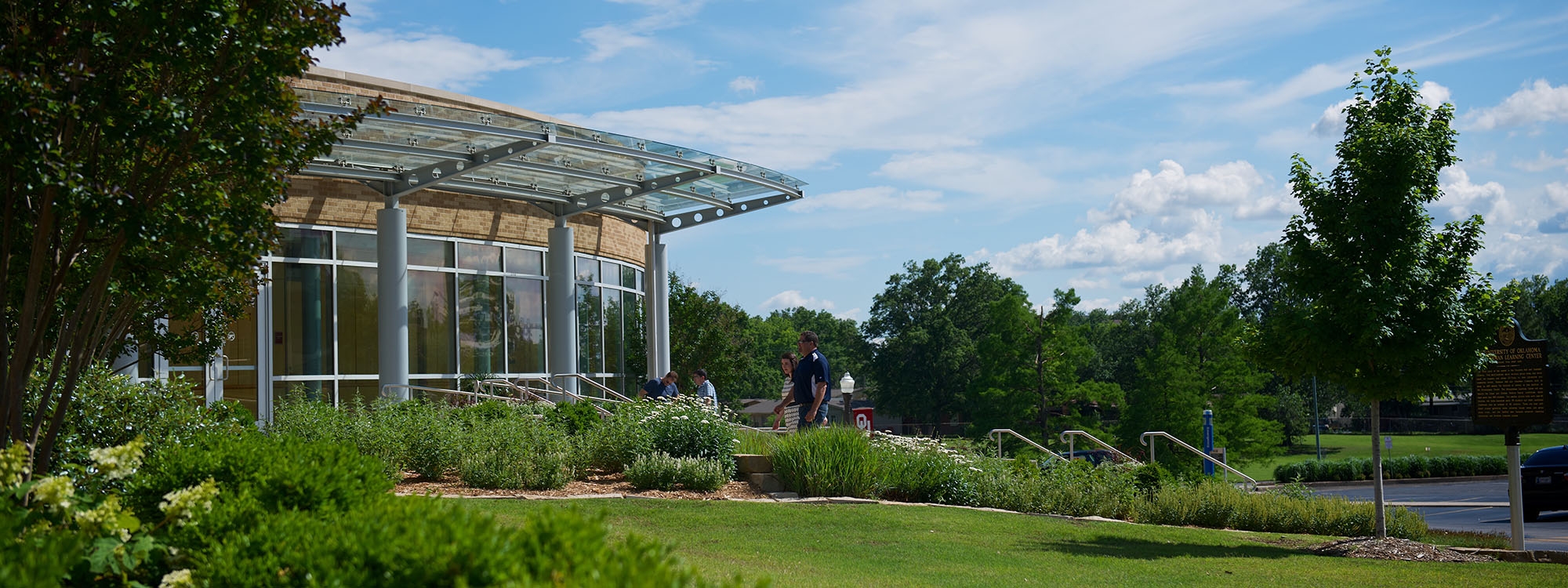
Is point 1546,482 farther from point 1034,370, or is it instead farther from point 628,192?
point 1034,370

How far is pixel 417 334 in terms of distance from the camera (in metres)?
20.7

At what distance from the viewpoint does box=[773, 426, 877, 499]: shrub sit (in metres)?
12.1

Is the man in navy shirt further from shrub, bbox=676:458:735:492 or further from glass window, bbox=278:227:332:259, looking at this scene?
glass window, bbox=278:227:332:259

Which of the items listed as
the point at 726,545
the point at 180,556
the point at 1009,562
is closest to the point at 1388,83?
the point at 1009,562

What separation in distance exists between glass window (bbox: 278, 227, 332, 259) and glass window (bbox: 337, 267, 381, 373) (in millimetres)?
436

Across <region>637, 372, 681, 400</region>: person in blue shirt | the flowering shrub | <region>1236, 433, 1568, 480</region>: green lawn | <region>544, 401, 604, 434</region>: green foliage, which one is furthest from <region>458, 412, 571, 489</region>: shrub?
<region>1236, 433, 1568, 480</region>: green lawn

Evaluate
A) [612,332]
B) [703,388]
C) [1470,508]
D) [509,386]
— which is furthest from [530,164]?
[1470,508]

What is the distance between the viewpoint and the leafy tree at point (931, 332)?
70562 millimetres

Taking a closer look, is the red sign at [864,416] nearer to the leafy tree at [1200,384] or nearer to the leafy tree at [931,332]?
the leafy tree at [1200,384]

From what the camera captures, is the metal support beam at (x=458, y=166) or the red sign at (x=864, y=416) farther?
the red sign at (x=864, y=416)

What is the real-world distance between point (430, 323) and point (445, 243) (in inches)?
62.1

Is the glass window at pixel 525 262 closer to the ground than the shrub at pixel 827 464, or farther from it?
farther from it

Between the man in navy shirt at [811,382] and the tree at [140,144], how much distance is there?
7.90 m

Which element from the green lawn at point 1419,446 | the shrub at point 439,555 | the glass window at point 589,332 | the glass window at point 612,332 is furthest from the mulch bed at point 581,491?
the green lawn at point 1419,446
